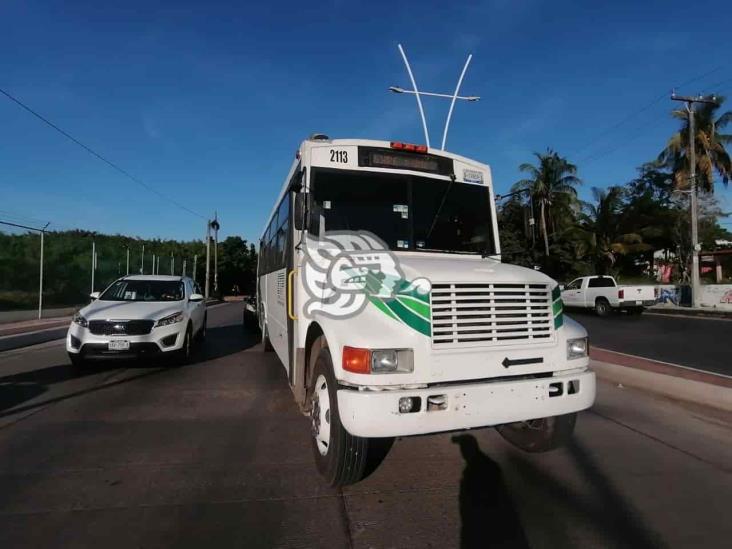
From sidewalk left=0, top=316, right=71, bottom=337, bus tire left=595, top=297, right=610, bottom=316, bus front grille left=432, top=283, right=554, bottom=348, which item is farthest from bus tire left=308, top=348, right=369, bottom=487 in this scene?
bus tire left=595, top=297, right=610, bottom=316

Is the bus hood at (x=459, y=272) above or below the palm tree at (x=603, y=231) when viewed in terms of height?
below

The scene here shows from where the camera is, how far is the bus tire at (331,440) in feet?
12.3

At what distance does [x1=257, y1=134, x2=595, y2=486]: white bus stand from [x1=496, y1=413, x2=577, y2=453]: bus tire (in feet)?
0.05

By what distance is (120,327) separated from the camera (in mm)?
8250

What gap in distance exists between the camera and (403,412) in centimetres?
345

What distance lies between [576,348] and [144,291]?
27.9 ft

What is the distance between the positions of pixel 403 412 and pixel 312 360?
1.33 meters

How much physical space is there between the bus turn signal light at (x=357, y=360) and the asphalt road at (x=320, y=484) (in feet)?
3.37

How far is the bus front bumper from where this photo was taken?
3395mm

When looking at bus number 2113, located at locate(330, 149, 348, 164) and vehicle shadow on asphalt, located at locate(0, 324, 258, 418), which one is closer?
bus number 2113, located at locate(330, 149, 348, 164)

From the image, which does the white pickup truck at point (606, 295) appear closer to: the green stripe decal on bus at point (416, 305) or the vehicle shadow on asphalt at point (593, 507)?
the vehicle shadow on asphalt at point (593, 507)

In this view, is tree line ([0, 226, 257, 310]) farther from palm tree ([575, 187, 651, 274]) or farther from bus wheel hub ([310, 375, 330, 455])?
palm tree ([575, 187, 651, 274])

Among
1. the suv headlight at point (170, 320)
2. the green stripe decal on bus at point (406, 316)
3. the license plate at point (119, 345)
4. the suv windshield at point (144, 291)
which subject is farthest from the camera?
the suv windshield at point (144, 291)

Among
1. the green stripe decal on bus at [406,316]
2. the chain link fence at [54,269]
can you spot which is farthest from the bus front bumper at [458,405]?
the chain link fence at [54,269]
